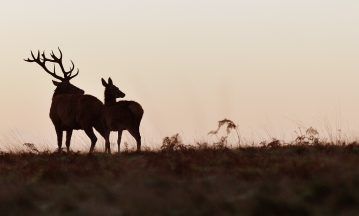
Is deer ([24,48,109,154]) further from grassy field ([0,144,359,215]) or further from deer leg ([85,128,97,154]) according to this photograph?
grassy field ([0,144,359,215])

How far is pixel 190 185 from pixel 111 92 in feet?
37.4

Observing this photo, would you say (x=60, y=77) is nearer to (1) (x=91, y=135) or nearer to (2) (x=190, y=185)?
(1) (x=91, y=135)

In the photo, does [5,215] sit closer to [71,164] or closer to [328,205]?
[328,205]

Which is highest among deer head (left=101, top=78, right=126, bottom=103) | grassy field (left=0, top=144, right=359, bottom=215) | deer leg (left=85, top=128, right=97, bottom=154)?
deer head (left=101, top=78, right=126, bottom=103)

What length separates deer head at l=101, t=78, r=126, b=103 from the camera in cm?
2089

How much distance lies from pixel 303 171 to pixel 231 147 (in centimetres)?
542

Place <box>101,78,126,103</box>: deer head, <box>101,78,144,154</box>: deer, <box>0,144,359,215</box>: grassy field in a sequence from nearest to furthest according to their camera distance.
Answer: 1. <box>0,144,359,215</box>: grassy field
2. <box>101,78,144,154</box>: deer
3. <box>101,78,126,103</box>: deer head

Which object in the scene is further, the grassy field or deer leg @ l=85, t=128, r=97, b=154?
deer leg @ l=85, t=128, r=97, b=154

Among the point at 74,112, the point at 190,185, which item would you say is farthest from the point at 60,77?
the point at 190,185

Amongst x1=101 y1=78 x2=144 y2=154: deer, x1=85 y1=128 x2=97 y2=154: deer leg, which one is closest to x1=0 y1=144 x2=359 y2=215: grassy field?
x1=101 y1=78 x2=144 y2=154: deer

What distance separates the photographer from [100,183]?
1052 cm

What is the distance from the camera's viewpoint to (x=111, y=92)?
2092cm

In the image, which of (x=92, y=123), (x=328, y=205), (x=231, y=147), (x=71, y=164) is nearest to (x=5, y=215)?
(x=328, y=205)

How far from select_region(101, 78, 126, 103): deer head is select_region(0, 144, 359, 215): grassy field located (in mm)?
6215
